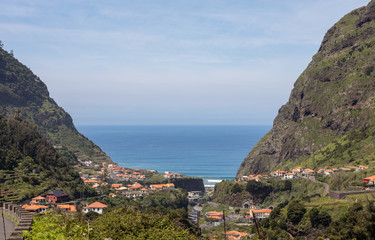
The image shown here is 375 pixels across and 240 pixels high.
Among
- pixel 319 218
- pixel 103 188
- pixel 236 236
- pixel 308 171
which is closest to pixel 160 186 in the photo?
pixel 103 188

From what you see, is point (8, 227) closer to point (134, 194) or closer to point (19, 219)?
point (19, 219)

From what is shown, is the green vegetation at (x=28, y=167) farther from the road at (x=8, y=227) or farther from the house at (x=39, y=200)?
the road at (x=8, y=227)

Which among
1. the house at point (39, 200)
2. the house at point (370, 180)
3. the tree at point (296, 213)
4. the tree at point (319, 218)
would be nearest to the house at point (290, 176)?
the house at point (370, 180)

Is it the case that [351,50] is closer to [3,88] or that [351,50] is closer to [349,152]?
[349,152]

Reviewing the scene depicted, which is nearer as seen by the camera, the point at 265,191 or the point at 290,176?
the point at 265,191

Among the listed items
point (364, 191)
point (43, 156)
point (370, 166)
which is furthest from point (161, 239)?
point (370, 166)

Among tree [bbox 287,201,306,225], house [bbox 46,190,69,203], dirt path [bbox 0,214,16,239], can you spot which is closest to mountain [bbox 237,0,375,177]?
tree [bbox 287,201,306,225]
